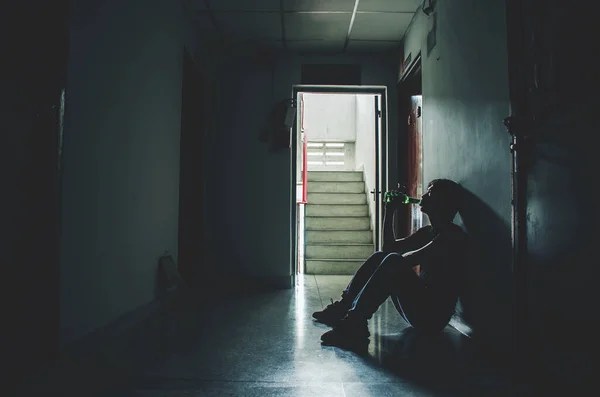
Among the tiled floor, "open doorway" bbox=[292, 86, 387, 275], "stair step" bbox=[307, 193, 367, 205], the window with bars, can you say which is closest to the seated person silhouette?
the tiled floor

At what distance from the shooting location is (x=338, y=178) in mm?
7508

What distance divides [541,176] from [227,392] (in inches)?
60.5

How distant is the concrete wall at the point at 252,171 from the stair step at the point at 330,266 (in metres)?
1.04

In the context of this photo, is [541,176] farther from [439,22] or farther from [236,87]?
[236,87]

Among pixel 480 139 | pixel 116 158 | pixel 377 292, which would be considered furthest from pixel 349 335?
pixel 116 158

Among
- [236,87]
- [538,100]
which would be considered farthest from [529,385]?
[236,87]

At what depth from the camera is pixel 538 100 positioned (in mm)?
1692

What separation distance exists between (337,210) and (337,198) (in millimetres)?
334

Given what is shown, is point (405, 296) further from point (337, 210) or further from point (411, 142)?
point (337, 210)

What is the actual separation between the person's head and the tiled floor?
0.72 m

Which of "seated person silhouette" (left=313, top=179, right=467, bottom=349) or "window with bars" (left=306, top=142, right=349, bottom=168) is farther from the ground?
"window with bars" (left=306, top=142, right=349, bottom=168)

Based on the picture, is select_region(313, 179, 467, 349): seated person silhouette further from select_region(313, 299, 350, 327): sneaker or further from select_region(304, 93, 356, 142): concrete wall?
select_region(304, 93, 356, 142): concrete wall

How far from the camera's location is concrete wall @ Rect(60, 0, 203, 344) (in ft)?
6.27

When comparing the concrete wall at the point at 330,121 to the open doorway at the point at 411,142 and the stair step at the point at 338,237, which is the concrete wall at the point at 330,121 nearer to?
the stair step at the point at 338,237
